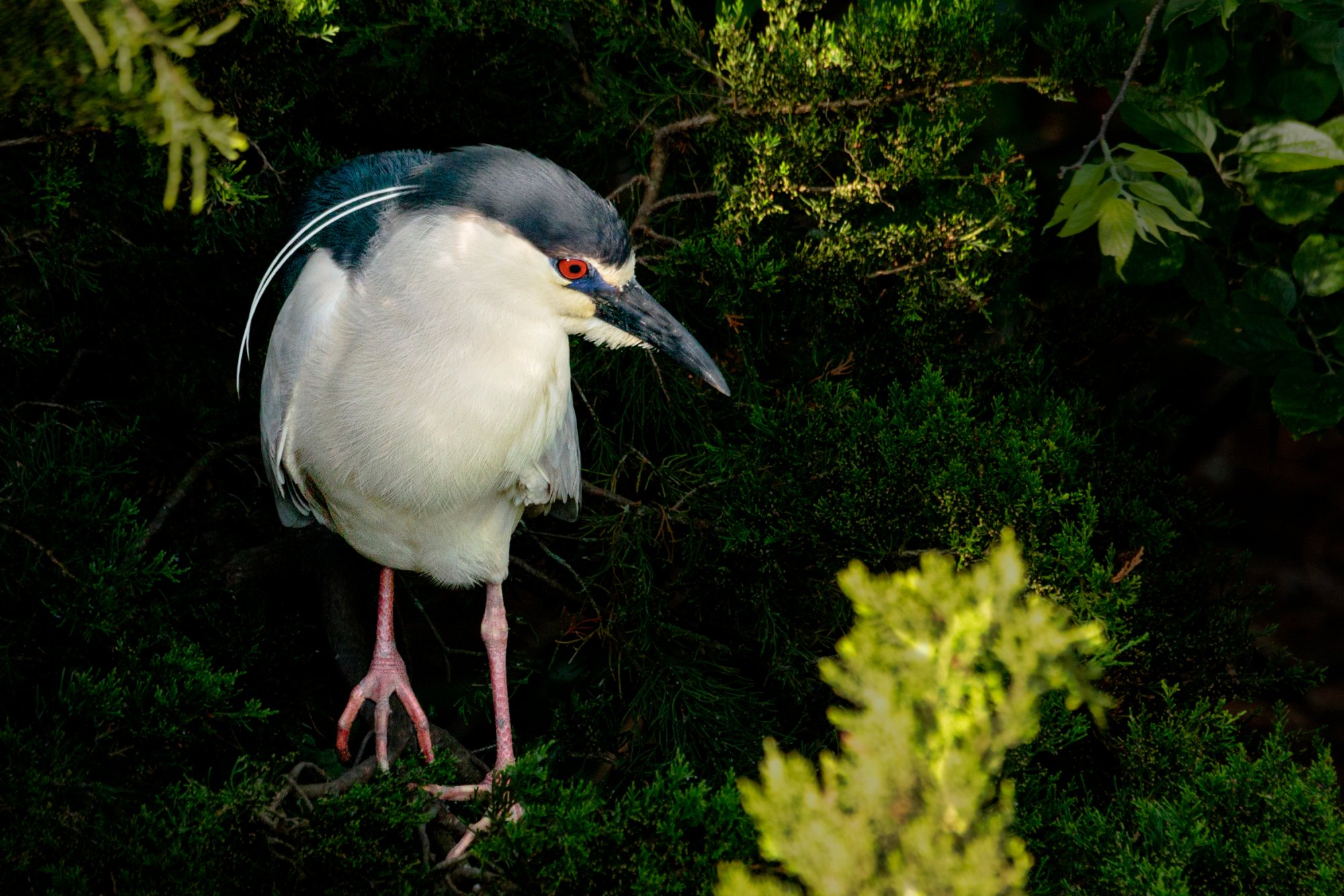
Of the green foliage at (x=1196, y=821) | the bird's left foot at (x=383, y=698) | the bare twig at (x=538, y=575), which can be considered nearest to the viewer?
the green foliage at (x=1196, y=821)

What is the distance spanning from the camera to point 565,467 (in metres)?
1.89

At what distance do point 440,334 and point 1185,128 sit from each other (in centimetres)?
123

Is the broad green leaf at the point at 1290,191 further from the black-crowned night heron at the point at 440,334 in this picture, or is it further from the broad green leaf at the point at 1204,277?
the black-crowned night heron at the point at 440,334

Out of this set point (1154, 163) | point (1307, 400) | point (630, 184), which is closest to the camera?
point (1154, 163)

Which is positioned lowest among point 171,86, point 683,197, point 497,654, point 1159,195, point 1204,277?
point 497,654

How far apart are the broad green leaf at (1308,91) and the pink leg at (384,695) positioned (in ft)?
5.89

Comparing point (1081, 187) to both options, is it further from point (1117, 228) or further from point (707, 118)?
point (707, 118)

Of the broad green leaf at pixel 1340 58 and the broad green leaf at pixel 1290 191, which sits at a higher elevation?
the broad green leaf at pixel 1340 58

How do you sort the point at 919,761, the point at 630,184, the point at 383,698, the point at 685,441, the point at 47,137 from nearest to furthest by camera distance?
1. the point at 919,761
2. the point at 47,137
3. the point at 383,698
4. the point at 630,184
5. the point at 685,441

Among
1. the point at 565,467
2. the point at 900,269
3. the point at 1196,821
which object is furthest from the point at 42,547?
the point at 1196,821

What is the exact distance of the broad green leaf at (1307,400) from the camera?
5.44ft

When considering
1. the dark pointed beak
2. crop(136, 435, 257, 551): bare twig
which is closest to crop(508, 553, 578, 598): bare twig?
crop(136, 435, 257, 551): bare twig

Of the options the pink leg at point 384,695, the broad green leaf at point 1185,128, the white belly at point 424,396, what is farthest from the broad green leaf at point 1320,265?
the pink leg at point 384,695

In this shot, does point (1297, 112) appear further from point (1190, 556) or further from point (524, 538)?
point (524, 538)
